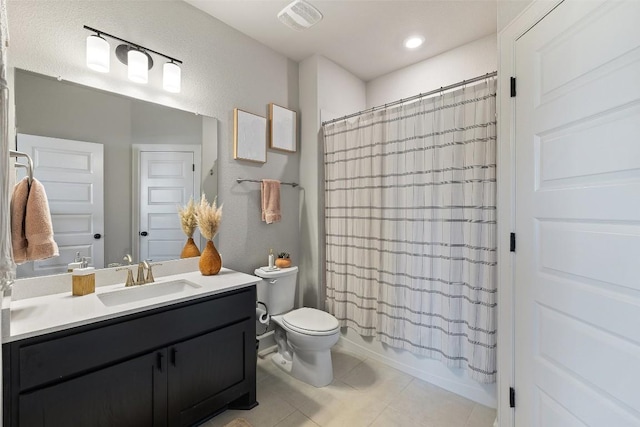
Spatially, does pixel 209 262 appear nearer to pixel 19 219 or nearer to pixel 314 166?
pixel 19 219

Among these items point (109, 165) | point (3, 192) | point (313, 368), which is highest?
point (109, 165)

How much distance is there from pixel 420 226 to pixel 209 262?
1521 mm

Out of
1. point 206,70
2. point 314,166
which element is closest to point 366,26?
point 314,166

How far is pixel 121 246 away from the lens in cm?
169

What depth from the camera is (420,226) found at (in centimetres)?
201

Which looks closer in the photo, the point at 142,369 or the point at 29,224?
the point at 29,224

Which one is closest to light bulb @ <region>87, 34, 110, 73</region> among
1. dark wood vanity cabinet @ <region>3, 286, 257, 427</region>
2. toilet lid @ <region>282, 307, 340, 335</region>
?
dark wood vanity cabinet @ <region>3, 286, 257, 427</region>

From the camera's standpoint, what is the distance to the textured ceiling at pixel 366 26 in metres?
1.98

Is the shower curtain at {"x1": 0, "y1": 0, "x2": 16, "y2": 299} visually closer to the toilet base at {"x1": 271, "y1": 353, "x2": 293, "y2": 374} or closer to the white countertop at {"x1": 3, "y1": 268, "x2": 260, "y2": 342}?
the white countertop at {"x1": 3, "y1": 268, "x2": 260, "y2": 342}

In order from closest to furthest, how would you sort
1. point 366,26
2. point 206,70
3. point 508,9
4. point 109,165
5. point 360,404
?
1. point 508,9
2. point 109,165
3. point 360,404
4. point 206,70
5. point 366,26

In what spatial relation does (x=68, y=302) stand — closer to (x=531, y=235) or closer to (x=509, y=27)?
(x=531, y=235)

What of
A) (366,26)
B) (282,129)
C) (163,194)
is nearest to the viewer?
(163,194)

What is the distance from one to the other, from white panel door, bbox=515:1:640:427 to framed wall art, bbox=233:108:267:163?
1823 millimetres

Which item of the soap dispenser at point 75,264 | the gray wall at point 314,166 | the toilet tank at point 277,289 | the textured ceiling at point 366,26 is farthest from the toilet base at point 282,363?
the textured ceiling at point 366,26
